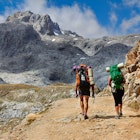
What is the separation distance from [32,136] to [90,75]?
4.61 m

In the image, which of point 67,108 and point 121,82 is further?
point 67,108

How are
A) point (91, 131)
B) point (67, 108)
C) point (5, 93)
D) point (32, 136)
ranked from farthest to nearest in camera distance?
point (5, 93) → point (67, 108) → point (32, 136) → point (91, 131)

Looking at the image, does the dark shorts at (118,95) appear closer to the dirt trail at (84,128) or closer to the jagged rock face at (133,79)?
the dirt trail at (84,128)

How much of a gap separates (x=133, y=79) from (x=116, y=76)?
8393 millimetres

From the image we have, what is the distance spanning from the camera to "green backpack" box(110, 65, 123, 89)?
65.5 ft

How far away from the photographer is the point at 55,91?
227 feet

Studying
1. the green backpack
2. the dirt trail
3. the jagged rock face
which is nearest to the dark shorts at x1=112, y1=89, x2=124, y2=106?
the green backpack

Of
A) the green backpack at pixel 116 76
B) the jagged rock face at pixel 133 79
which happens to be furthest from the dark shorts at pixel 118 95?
the jagged rock face at pixel 133 79

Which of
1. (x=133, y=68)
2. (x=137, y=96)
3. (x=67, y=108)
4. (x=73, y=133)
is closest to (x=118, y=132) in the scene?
(x=73, y=133)

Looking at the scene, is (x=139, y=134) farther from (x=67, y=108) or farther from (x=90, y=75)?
(x=67, y=108)

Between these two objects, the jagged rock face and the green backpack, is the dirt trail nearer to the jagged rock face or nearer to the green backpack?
the jagged rock face

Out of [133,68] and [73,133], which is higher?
[133,68]

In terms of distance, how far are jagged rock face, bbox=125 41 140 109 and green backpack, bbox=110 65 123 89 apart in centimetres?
424

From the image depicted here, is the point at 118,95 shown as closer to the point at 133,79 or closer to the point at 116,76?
the point at 116,76
